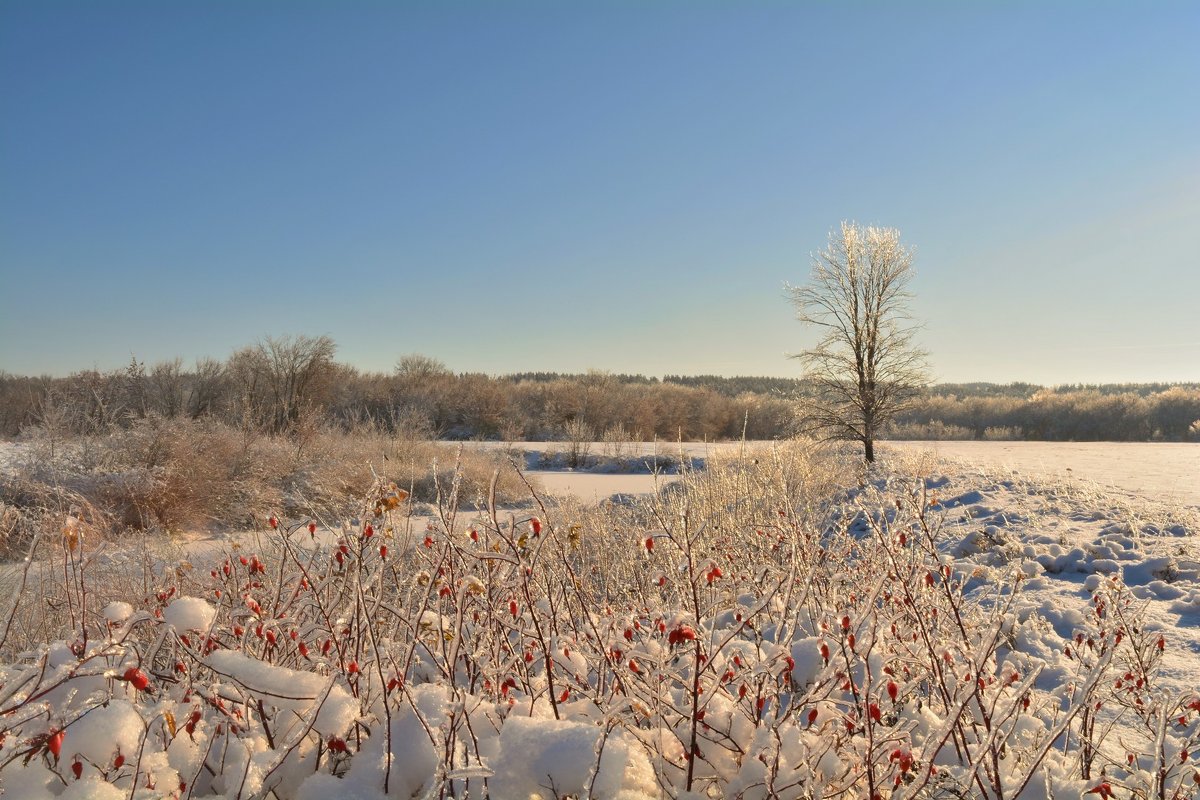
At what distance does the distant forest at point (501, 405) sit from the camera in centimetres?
1958

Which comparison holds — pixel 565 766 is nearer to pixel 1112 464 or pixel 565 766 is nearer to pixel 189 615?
pixel 189 615

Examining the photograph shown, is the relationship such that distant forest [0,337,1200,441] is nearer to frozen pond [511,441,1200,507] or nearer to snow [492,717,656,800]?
frozen pond [511,441,1200,507]

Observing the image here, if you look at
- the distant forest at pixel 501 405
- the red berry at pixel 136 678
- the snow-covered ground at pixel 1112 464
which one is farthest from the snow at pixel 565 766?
the distant forest at pixel 501 405

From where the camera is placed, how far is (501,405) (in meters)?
30.9

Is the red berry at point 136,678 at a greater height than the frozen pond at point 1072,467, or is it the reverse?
the red berry at point 136,678

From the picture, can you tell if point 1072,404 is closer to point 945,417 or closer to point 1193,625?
point 945,417

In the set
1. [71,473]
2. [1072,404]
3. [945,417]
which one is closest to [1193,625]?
[71,473]

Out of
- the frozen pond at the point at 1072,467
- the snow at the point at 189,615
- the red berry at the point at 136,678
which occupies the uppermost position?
the red berry at the point at 136,678

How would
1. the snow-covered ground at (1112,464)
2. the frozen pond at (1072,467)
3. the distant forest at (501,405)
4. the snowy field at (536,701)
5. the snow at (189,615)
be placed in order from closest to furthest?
the snowy field at (536,701), the snow at (189,615), the snow-covered ground at (1112,464), the frozen pond at (1072,467), the distant forest at (501,405)

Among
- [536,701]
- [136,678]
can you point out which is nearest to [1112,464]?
[536,701]

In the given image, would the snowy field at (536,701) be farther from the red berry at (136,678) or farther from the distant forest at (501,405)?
the distant forest at (501,405)

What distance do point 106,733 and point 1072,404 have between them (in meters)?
37.0

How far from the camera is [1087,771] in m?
2.15

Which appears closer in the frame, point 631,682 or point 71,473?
point 631,682
